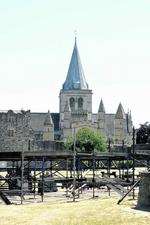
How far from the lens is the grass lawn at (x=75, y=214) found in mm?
26609

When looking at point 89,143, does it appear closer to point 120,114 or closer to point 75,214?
point 120,114

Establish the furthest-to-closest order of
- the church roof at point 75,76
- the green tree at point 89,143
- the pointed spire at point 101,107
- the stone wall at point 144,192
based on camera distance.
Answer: the pointed spire at point 101,107, the church roof at point 75,76, the green tree at point 89,143, the stone wall at point 144,192

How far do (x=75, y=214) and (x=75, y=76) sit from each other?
11835 centimetres

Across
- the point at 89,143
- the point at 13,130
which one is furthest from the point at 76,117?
the point at 13,130

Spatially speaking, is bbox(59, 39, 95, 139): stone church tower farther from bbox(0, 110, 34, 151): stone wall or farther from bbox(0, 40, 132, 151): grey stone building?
bbox(0, 110, 34, 151): stone wall

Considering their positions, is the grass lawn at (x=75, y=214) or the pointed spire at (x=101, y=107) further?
the pointed spire at (x=101, y=107)

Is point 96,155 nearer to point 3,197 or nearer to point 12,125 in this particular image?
point 3,197

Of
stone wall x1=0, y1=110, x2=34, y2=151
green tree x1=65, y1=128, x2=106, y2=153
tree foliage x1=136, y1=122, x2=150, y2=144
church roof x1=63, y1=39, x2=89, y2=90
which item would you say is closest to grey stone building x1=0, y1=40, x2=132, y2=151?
church roof x1=63, y1=39, x2=89, y2=90

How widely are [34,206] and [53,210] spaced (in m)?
2.29

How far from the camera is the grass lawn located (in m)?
26.6

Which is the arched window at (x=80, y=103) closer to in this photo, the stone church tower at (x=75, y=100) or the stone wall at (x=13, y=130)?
the stone church tower at (x=75, y=100)

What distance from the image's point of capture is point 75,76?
146250 millimetres

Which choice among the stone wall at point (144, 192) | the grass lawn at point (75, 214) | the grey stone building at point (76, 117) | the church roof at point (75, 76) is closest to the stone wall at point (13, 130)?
the grey stone building at point (76, 117)

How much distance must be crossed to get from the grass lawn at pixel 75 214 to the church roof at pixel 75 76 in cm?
11018
